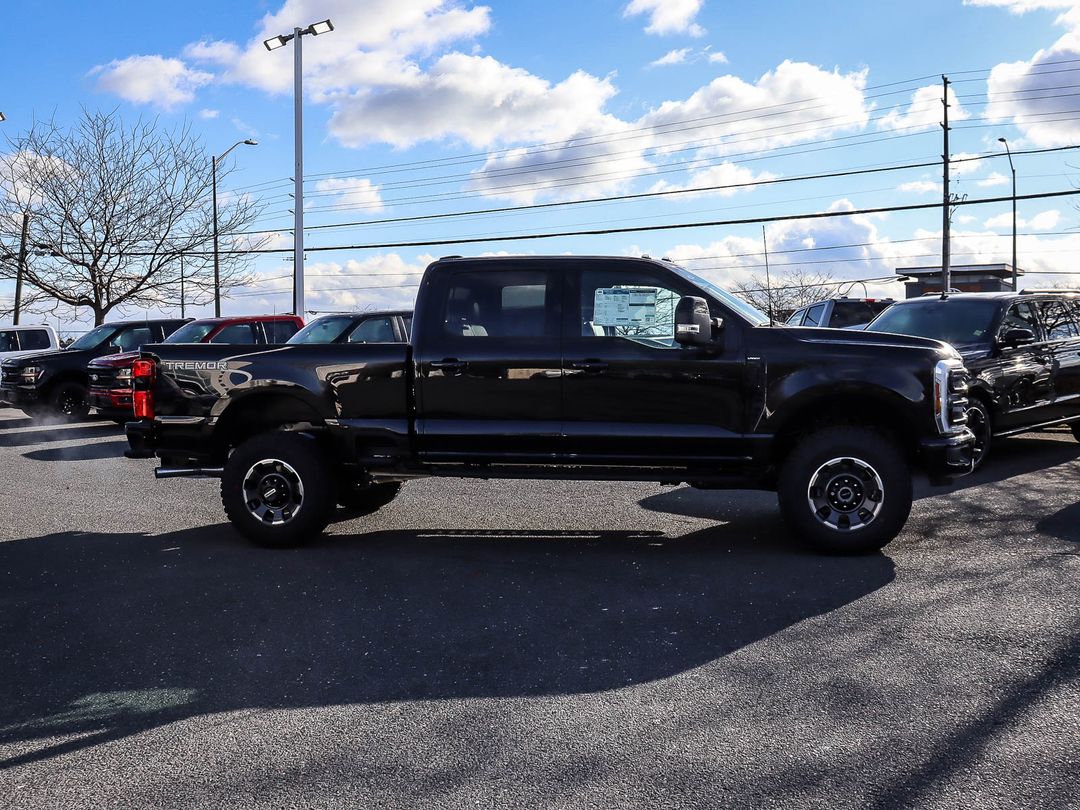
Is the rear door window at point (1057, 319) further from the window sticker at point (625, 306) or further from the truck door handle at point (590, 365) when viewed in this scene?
the truck door handle at point (590, 365)

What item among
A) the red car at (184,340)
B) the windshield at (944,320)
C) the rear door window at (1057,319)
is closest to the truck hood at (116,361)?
the red car at (184,340)

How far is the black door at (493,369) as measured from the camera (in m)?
6.95

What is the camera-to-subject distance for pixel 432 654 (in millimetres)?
4785

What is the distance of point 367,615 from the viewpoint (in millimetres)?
5480

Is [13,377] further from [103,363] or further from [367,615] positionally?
[367,615]

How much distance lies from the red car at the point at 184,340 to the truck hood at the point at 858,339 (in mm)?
10591

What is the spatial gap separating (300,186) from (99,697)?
24.1 meters

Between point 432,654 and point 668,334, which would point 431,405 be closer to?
point 668,334

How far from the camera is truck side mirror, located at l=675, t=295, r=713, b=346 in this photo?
6535 mm

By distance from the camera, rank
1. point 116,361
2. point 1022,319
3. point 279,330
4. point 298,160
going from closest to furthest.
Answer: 1. point 1022,319
2. point 116,361
3. point 279,330
4. point 298,160

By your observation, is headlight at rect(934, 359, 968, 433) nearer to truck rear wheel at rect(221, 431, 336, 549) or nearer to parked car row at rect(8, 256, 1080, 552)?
parked car row at rect(8, 256, 1080, 552)

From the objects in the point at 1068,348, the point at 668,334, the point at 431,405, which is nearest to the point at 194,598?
the point at 431,405

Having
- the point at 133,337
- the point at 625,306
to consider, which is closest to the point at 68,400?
the point at 133,337

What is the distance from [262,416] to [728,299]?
3.66 metres
